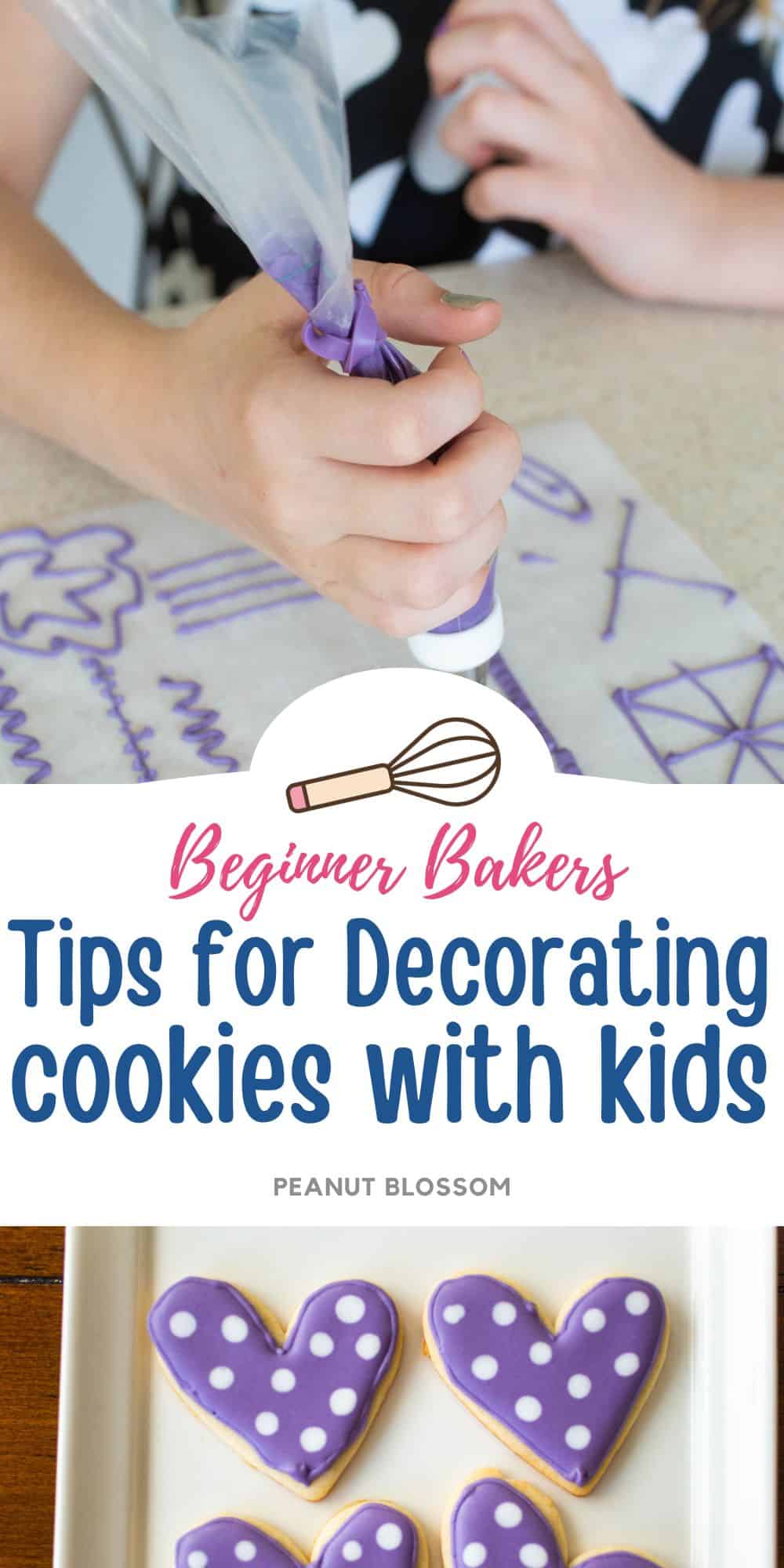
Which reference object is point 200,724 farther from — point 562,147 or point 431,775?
point 562,147

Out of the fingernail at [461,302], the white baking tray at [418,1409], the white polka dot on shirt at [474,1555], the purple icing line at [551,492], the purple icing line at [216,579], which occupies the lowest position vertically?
the white polka dot on shirt at [474,1555]

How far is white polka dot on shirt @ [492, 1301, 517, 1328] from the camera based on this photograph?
0.36 metres

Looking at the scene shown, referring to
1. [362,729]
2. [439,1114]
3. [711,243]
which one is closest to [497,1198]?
[439,1114]

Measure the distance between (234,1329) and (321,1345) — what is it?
0.9 inches

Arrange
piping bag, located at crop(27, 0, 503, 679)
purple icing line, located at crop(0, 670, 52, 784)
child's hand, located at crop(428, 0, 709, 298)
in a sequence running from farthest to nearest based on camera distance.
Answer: child's hand, located at crop(428, 0, 709, 298) → purple icing line, located at crop(0, 670, 52, 784) → piping bag, located at crop(27, 0, 503, 679)

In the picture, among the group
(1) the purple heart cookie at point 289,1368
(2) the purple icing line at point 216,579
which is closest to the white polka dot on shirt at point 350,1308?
(1) the purple heart cookie at point 289,1368

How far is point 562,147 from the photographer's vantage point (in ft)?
1.85

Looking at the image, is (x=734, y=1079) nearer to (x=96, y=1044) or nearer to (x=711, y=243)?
(x=96, y=1044)

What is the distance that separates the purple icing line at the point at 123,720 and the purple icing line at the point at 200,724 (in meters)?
0.01

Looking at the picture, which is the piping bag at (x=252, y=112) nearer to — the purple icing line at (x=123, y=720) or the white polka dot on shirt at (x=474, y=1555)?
the purple icing line at (x=123, y=720)

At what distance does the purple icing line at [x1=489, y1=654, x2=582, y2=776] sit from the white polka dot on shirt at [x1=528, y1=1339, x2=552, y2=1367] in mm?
164

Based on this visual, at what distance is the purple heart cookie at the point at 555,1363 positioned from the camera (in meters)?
0.35

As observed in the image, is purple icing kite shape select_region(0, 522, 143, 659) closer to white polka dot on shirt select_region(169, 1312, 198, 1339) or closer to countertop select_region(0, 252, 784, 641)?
countertop select_region(0, 252, 784, 641)

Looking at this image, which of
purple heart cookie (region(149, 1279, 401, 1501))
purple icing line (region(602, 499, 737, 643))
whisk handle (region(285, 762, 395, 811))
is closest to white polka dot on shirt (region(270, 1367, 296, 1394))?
purple heart cookie (region(149, 1279, 401, 1501))
